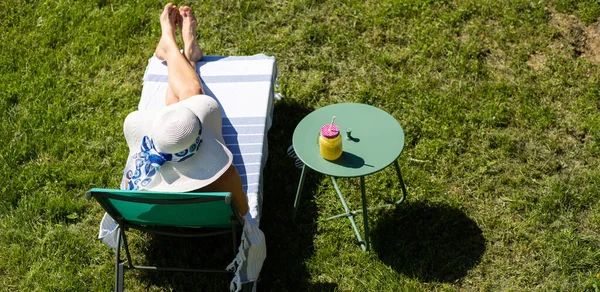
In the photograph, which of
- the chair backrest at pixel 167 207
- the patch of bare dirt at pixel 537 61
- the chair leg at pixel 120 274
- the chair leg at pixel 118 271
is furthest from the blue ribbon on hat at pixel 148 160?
the patch of bare dirt at pixel 537 61

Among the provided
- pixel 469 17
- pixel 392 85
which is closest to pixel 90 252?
pixel 392 85

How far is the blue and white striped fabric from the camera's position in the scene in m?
4.54

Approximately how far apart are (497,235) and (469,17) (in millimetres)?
2425

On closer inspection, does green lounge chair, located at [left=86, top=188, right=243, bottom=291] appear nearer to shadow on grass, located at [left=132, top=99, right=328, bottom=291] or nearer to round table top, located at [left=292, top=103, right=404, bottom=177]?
shadow on grass, located at [left=132, top=99, right=328, bottom=291]

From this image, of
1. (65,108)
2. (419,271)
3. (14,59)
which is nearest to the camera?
(419,271)

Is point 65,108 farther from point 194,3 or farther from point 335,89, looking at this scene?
point 335,89

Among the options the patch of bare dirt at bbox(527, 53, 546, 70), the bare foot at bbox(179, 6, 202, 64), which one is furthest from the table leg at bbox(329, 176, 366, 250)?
the patch of bare dirt at bbox(527, 53, 546, 70)

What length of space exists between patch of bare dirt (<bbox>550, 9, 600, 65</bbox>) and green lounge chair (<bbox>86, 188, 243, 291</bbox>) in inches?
143

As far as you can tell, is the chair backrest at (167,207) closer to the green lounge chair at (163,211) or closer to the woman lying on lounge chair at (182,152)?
the green lounge chair at (163,211)

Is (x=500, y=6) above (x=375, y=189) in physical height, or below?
above

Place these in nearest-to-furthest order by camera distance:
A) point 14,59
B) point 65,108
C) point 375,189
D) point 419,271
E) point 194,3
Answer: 1. point 419,271
2. point 375,189
3. point 65,108
4. point 14,59
5. point 194,3

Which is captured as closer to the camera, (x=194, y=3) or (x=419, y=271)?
(x=419, y=271)

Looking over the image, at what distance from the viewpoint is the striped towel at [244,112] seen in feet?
14.8

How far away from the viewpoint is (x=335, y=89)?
237 inches
